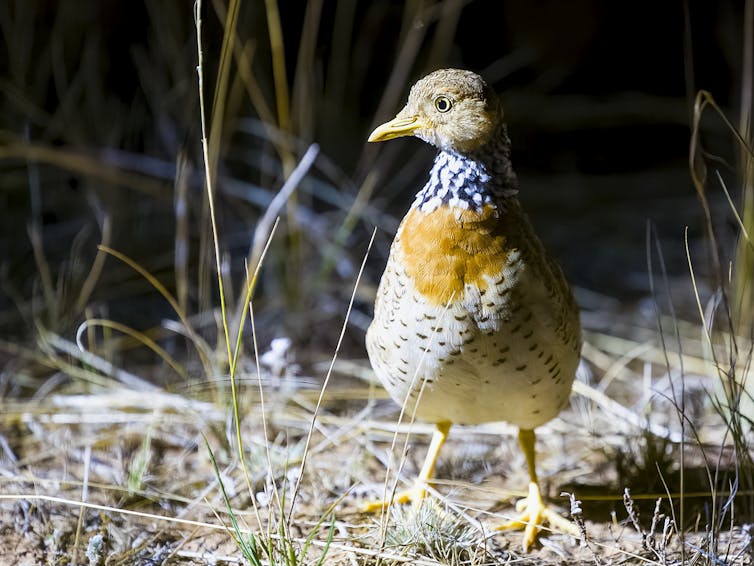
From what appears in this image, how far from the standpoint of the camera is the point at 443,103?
7.25ft

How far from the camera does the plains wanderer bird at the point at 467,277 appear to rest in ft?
7.29

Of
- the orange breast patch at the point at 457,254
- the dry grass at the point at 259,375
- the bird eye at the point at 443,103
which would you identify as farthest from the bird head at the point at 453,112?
the dry grass at the point at 259,375

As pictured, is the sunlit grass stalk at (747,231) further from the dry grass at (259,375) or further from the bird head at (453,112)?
the bird head at (453,112)

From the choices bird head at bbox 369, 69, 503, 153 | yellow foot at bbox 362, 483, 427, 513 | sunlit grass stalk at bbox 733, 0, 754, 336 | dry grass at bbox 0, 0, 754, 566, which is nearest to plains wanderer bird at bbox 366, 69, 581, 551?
bird head at bbox 369, 69, 503, 153

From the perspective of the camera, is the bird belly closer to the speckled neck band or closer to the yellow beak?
the speckled neck band

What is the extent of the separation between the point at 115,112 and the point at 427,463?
2495 mm

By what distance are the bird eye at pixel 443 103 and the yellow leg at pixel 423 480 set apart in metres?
1.00

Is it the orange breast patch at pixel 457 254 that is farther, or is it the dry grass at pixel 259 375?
the dry grass at pixel 259 375

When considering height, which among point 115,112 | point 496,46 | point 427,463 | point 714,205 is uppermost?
Result: point 496,46

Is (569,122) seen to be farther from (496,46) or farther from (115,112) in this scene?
(115,112)

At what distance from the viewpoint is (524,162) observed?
5.63m

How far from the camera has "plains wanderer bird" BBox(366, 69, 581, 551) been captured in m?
2.22

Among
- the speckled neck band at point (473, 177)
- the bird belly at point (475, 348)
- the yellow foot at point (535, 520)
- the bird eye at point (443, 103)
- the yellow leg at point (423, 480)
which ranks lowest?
the yellow foot at point (535, 520)

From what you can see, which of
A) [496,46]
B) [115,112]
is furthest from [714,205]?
[115,112]
